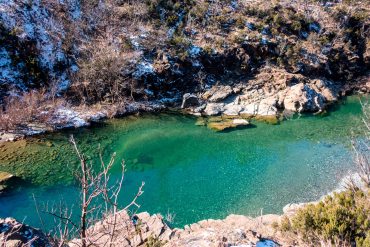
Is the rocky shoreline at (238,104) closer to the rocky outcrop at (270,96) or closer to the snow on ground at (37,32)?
the rocky outcrop at (270,96)

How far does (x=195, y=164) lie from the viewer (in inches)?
688

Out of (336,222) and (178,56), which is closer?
(336,222)

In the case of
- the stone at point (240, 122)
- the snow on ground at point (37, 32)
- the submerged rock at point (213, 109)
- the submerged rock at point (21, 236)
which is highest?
the snow on ground at point (37, 32)

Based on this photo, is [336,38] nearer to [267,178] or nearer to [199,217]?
[267,178]

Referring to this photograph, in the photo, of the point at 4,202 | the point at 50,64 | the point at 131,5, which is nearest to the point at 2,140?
the point at 4,202

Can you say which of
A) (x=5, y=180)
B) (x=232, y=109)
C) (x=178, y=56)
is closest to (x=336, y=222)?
(x=5, y=180)

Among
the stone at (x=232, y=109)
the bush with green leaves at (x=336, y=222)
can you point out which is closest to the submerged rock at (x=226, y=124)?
the stone at (x=232, y=109)

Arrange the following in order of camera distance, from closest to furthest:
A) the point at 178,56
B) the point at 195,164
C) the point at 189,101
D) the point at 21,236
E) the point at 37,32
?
the point at 21,236
the point at 195,164
the point at 37,32
the point at 189,101
the point at 178,56

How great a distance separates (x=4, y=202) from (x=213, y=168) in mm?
9623

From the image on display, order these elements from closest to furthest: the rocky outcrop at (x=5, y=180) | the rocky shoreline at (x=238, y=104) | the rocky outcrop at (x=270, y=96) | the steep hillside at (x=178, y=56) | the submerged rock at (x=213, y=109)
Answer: the rocky outcrop at (x=5, y=180)
the rocky shoreline at (x=238, y=104)
the steep hillside at (x=178, y=56)
the submerged rock at (x=213, y=109)
the rocky outcrop at (x=270, y=96)

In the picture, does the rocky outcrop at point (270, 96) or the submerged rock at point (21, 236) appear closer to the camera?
the submerged rock at point (21, 236)

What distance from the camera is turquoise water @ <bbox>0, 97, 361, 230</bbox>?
47.1 feet

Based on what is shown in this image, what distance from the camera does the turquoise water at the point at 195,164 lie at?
14.4 metres

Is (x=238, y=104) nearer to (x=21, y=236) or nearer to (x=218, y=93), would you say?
(x=218, y=93)
